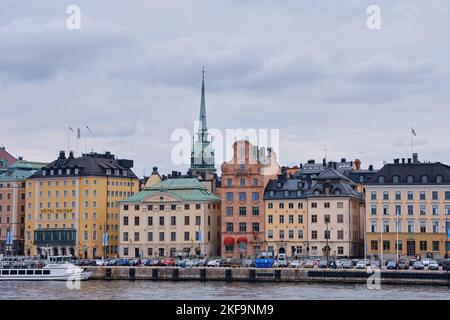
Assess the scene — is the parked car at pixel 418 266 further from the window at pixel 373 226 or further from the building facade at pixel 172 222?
the building facade at pixel 172 222

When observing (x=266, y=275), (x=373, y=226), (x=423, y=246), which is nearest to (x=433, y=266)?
(x=266, y=275)

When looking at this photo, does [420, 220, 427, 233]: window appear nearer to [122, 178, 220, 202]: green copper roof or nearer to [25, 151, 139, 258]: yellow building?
[122, 178, 220, 202]: green copper roof

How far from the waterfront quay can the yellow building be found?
28018 mm

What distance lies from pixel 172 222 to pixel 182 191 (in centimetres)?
424

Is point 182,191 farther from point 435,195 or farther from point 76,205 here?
point 435,195

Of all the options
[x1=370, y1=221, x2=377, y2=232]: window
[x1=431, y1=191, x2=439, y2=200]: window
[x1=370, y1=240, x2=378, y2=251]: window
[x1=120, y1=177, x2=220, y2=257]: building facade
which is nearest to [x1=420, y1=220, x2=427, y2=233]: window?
[x1=431, y1=191, x2=439, y2=200]: window

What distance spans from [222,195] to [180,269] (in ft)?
73.2

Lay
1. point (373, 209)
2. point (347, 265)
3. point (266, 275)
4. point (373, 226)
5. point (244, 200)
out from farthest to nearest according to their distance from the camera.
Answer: point (244, 200), point (373, 209), point (373, 226), point (347, 265), point (266, 275)

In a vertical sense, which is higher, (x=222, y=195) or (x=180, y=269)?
(x=222, y=195)

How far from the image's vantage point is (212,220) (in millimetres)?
110500

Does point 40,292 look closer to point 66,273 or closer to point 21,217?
point 66,273

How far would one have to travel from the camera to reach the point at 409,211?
9831 cm

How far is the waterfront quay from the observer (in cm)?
7462
